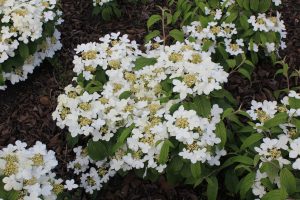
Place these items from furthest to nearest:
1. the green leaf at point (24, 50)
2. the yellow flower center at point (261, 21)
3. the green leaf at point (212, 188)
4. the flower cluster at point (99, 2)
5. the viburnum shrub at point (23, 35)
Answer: the flower cluster at point (99, 2), the yellow flower center at point (261, 21), the green leaf at point (24, 50), the viburnum shrub at point (23, 35), the green leaf at point (212, 188)

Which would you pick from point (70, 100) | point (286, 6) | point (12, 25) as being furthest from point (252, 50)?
point (12, 25)

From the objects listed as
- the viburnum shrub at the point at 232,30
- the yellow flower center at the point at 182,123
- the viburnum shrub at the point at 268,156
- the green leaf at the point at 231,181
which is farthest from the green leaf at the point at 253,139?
the viburnum shrub at the point at 232,30

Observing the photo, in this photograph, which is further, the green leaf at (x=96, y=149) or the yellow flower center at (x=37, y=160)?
the green leaf at (x=96, y=149)

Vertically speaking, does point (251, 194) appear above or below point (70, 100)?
below

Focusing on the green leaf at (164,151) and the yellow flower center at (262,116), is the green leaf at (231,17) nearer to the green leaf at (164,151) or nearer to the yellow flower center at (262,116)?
the yellow flower center at (262,116)

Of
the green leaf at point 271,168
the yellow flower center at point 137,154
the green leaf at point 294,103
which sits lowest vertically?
the yellow flower center at point 137,154

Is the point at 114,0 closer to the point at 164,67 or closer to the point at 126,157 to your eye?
the point at 164,67

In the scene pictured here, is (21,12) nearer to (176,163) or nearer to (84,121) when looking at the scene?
(84,121)
